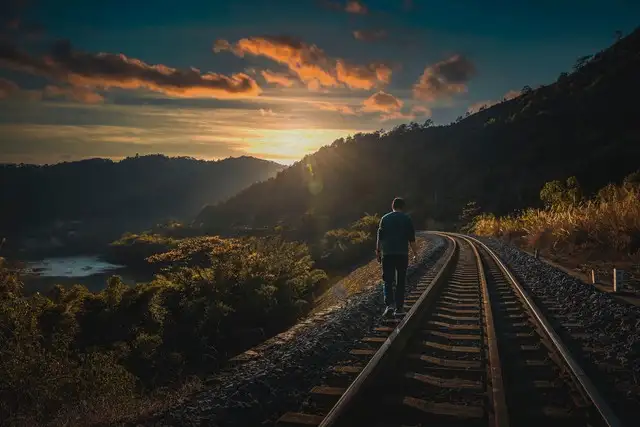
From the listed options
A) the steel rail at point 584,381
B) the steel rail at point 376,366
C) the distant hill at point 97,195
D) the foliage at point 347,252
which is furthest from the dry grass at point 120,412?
the distant hill at point 97,195

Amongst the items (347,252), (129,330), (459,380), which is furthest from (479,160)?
(459,380)

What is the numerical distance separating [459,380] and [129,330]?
8.92 metres

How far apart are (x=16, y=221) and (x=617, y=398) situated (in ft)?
288

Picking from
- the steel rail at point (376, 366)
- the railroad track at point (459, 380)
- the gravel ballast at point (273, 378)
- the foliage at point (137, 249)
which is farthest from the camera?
the foliage at point (137, 249)

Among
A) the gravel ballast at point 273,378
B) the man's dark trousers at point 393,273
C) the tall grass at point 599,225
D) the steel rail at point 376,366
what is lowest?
the gravel ballast at point 273,378

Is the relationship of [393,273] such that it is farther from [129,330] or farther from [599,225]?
[599,225]

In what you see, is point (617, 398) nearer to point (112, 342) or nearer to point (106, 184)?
point (112, 342)

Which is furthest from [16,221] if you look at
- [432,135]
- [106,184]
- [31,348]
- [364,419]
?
[432,135]

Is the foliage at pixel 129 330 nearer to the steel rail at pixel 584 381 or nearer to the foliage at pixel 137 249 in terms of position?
the steel rail at pixel 584 381

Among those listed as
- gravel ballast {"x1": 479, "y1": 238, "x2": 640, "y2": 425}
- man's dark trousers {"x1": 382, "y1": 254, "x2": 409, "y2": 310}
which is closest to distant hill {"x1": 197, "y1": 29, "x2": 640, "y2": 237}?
gravel ballast {"x1": 479, "y1": 238, "x2": 640, "y2": 425}

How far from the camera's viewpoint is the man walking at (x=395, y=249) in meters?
8.40

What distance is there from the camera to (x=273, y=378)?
211 inches

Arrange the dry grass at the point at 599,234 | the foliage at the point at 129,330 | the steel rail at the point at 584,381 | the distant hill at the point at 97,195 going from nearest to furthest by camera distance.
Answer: the steel rail at the point at 584,381 → the foliage at the point at 129,330 → the dry grass at the point at 599,234 → the distant hill at the point at 97,195

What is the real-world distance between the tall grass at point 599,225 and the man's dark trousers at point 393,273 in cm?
992
